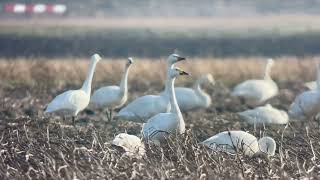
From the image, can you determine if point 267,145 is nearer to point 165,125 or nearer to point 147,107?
point 165,125

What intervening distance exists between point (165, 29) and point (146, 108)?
70.8ft

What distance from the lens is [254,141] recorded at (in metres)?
9.77

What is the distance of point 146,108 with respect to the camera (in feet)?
44.2

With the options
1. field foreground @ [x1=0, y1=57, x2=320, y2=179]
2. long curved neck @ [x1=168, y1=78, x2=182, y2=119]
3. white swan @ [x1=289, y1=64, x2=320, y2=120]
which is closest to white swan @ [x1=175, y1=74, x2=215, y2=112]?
field foreground @ [x1=0, y1=57, x2=320, y2=179]

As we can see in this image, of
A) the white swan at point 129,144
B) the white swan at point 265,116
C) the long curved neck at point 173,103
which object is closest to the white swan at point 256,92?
the white swan at point 265,116

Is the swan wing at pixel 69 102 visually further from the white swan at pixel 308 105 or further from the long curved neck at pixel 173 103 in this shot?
the white swan at pixel 308 105

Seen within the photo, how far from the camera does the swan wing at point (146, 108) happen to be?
13391mm

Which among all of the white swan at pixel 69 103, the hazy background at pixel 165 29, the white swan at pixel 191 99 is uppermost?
the white swan at pixel 69 103

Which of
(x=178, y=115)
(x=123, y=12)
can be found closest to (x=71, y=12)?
(x=123, y=12)

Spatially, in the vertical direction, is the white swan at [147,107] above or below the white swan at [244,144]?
below

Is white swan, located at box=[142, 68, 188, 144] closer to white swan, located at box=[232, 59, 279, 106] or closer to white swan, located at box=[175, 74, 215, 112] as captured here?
white swan, located at box=[175, 74, 215, 112]

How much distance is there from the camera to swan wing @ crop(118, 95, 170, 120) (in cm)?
1339

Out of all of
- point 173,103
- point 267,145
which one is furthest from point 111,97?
point 267,145

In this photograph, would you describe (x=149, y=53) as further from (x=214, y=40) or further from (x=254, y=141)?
(x=254, y=141)
